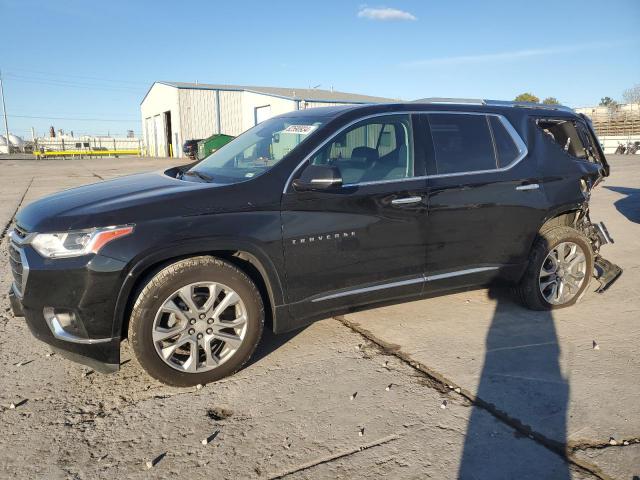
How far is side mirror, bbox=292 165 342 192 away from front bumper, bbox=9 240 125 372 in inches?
48.6

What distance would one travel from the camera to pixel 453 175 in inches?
156

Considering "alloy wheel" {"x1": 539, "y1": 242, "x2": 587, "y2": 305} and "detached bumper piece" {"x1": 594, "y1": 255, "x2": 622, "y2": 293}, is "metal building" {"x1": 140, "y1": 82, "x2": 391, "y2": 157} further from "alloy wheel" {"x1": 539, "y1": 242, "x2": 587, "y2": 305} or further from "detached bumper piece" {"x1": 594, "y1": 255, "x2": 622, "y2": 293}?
"alloy wheel" {"x1": 539, "y1": 242, "x2": 587, "y2": 305}

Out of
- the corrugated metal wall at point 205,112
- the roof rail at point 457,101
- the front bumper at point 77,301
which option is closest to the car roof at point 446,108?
the roof rail at point 457,101

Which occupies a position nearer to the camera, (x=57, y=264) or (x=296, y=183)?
(x=57, y=264)

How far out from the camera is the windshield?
360 cm

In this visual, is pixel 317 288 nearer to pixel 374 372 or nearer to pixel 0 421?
pixel 374 372

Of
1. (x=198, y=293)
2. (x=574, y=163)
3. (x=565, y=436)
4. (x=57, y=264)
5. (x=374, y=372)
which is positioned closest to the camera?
(x=565, y=436)

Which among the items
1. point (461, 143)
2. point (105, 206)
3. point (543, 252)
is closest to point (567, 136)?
point (543, 252)

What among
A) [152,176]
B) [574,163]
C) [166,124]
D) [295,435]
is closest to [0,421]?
[295,435]

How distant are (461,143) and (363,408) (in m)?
2.28

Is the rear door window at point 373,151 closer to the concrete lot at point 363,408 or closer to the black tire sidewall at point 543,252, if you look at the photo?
the concrete lot at point 363,408

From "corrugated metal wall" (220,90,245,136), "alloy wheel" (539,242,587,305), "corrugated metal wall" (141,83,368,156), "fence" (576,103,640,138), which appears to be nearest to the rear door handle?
"alloy wheel" (539,242,587,305)

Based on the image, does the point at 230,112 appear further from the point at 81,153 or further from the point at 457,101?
the point at 457,101

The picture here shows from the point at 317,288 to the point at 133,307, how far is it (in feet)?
3.97
